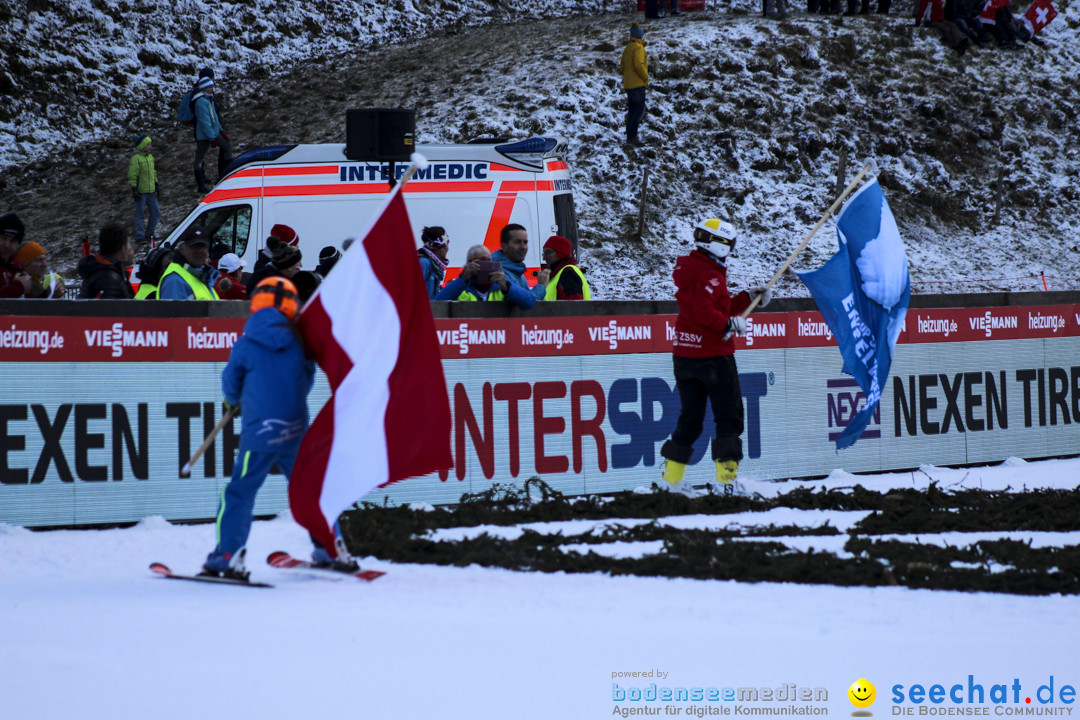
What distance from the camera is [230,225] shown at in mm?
13758

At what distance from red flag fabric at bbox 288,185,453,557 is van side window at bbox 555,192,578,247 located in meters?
7.69

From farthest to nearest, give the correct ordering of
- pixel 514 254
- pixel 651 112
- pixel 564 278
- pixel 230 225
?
pixel 651 112
pixel 230 225
pixel 564 278
pixel 514 254

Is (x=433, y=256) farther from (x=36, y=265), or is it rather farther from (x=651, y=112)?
(x=651, y=112)

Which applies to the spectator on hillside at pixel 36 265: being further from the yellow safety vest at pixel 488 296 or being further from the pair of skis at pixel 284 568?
the pair of skis at pixel 284 568

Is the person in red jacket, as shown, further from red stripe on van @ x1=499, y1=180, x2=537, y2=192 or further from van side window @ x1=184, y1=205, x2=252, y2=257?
van side window @ x1=184, y1=205, x2=252, y2=257

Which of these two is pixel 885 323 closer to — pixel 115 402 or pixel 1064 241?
pixel 115 402

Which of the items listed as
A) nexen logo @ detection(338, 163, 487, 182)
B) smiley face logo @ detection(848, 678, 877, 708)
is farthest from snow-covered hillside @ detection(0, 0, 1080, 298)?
smiley face logo @ detection(848, 678, 877, 708)

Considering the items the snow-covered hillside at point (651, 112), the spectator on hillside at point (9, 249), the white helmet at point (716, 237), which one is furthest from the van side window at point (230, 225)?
the snow-covered hillside at point (651, 112)

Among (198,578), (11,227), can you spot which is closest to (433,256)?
(11,227)

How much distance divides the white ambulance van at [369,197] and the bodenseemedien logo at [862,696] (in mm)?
9736

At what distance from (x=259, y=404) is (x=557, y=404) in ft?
12.5

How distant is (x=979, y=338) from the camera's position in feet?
39.1

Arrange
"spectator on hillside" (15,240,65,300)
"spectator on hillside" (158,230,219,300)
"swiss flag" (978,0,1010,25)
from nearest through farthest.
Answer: "spectator on hillside" (15,240,65,300) < "spectator on hillside" (158,230,219,300) < "swiss flag" (978,0,1010,25)

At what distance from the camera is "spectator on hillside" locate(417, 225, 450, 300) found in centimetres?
1054
